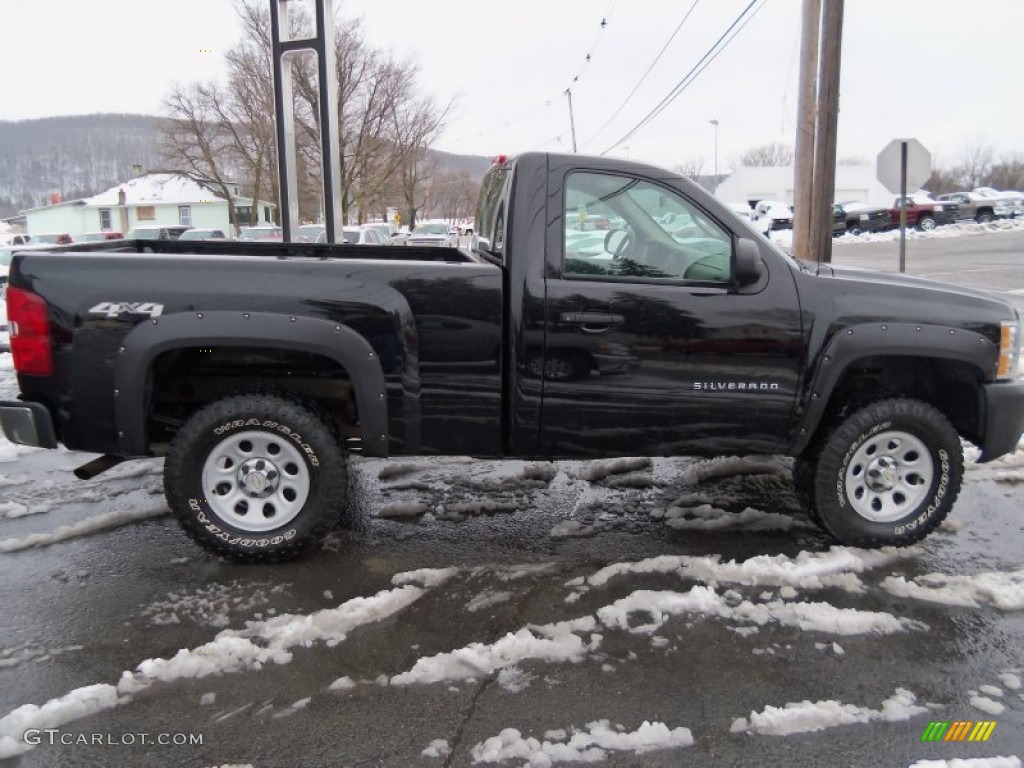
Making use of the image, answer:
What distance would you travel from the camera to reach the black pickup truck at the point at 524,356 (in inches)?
149

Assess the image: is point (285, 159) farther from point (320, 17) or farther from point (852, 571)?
point (852, 571)

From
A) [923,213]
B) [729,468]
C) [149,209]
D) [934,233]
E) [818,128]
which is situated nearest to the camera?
[729,468]

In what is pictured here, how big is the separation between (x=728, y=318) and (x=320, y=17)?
20.0ft

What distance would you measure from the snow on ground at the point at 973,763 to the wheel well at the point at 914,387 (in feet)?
6.46

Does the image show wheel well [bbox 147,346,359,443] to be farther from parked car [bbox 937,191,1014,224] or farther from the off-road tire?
parked car [bbox 937,191,1014,224]

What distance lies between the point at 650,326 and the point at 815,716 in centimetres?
186

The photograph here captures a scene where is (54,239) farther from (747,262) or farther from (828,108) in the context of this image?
(747,262)

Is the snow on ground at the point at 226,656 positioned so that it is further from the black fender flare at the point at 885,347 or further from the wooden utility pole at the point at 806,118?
the wooden utility pole at the point at 806,118

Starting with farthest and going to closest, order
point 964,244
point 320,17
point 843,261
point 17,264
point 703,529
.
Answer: point 964,244 → point 843,261 → point 320,17 → point 703,529 → point 17,264

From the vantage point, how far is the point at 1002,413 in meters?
4.17

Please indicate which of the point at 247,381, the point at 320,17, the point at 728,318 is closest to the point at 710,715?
the point at 728,318

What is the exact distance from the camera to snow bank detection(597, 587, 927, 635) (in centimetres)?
347

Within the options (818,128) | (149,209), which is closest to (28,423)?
(818,128)

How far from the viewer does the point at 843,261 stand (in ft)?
82.7
